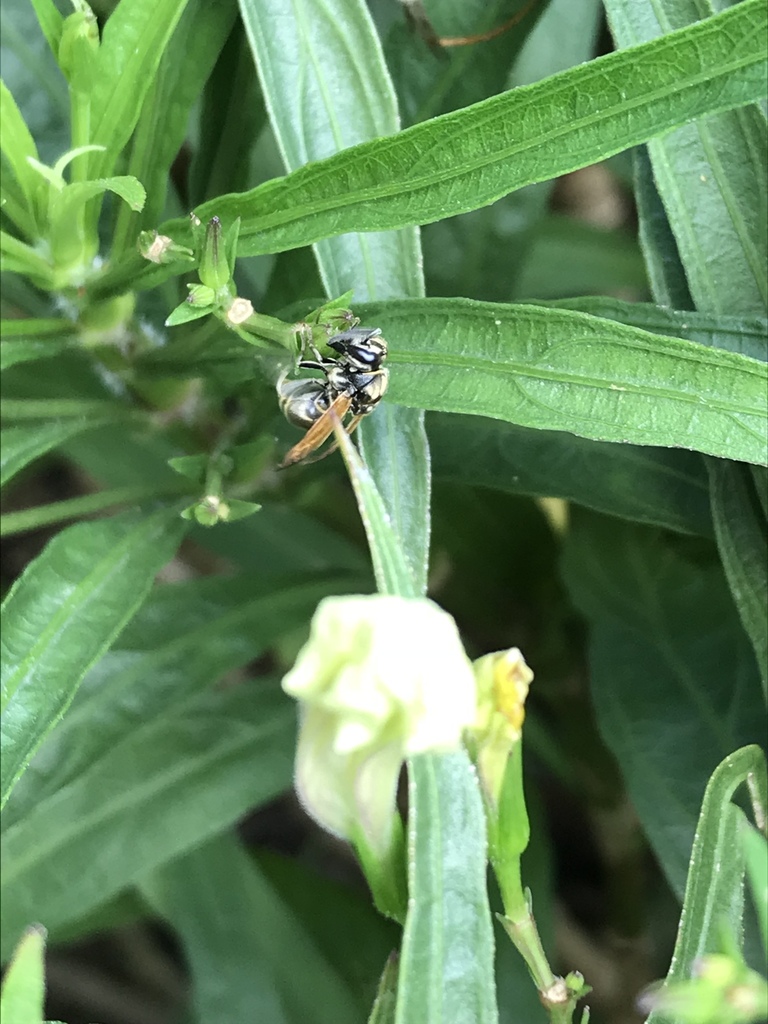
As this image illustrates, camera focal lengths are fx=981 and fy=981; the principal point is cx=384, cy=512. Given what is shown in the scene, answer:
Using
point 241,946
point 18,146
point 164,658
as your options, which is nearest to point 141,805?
point 164,658

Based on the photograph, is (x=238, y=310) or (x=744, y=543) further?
(x=744, y=543)

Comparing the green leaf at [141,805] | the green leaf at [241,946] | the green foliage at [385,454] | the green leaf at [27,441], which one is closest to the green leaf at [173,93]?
the green foliage at [385,454]

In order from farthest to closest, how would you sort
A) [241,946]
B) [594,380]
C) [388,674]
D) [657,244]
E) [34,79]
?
[241,946]
[34,79]
[657,244]
[594,380]
[388,674]

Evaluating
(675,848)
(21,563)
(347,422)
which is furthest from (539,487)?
(21,563)

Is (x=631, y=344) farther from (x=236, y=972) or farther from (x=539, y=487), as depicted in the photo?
(x=236, y=972)

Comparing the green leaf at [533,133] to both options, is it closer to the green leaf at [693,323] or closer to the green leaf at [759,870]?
the green leaf at [693,323]

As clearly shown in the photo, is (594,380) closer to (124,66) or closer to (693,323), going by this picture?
(693,323)

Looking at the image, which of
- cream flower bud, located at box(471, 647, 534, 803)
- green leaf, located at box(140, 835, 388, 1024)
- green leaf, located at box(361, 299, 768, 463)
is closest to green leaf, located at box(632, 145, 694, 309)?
green leaf, located at box(361, 299, 768, 463)
